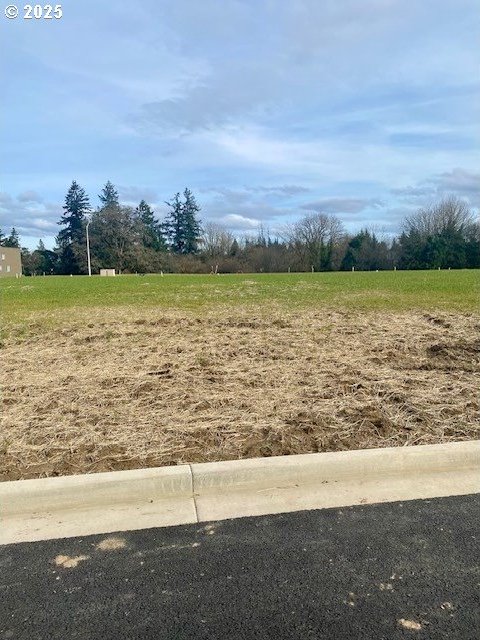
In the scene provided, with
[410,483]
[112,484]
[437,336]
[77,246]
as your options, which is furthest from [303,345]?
[77,246]

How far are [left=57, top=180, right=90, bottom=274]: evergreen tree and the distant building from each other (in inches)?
257

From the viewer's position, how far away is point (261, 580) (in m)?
2.22

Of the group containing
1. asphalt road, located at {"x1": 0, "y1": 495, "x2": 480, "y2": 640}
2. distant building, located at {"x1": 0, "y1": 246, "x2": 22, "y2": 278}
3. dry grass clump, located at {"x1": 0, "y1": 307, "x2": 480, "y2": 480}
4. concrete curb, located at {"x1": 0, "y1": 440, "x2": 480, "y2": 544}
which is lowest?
asphalt road, located at {"x1": 0, "y1": 495, "x2": 480, "y2": 640}

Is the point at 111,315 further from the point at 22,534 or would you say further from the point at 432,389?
the point at 22,534

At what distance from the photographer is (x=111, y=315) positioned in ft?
33.3

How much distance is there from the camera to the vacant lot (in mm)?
3521

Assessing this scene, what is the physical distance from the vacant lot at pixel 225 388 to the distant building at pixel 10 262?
72.1m

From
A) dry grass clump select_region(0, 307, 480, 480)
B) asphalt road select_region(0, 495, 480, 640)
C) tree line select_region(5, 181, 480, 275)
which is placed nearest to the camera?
asphalt road select_region(0, 495, 480, 640)

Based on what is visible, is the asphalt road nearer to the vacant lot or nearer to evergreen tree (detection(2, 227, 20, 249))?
the vacant lot

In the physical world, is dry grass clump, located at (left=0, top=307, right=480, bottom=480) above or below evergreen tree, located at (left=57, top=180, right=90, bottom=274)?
below

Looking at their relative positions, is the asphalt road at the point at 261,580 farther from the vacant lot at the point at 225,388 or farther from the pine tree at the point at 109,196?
the pine tree at the point at 109,196

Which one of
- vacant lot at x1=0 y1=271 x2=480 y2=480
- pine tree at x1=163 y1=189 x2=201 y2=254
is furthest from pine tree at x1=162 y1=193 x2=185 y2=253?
vacant lot at x1=0 y1=271 x2=480 y2=480

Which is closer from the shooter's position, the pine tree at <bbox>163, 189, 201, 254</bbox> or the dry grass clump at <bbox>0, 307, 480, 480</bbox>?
the dry grass clump at <bbox>0, 307, 480, 480</bbox>

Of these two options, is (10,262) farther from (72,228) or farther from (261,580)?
(261,580)
